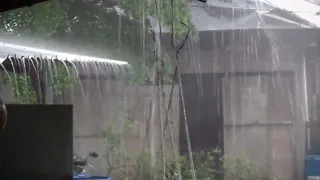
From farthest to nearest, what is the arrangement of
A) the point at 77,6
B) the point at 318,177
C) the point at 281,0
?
the point at 281,0
the point at 318,177
the point at 77,6

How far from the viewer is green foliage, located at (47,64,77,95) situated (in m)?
4.83

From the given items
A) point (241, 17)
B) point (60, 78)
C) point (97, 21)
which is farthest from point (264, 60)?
point (60, 78)

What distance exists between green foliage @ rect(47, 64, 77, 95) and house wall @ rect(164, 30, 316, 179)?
1.71 meters

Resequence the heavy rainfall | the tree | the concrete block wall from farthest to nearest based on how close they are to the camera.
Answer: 1. the concrete block wall
2. the heavy rainfall
3. the tree

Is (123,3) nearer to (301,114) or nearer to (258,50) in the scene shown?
(258,50)

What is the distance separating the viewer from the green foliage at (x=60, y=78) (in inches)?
190

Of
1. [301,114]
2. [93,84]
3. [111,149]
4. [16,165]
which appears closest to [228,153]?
[301,114]

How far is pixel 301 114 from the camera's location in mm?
6691

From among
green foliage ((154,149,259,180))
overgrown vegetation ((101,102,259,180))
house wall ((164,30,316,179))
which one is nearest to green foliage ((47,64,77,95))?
overgrown vegetation ((101,102,259,180))

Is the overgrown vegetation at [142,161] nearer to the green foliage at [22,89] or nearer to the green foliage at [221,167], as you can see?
the green foliage at [221,167]

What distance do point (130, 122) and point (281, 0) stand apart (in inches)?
102

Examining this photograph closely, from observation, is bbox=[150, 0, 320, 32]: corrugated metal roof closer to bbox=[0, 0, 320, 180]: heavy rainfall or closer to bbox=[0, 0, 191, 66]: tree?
bbox=[0, 0, 320, 180]: heavy rainfall

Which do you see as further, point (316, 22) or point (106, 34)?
point (316, 22)

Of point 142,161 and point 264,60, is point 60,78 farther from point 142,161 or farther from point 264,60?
point 264,60
